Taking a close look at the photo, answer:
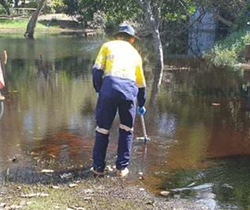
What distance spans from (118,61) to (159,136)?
274 centimetres

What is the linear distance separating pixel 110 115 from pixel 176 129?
3.26m

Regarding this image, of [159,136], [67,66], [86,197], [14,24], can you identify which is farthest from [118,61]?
[14,24]

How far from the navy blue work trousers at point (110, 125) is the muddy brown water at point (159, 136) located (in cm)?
28

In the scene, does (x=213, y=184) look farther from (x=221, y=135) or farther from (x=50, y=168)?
(x=221, y=135)

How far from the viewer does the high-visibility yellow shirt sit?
679cm

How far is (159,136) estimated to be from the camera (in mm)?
9250

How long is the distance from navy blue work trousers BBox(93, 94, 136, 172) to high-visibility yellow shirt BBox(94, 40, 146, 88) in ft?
1.05

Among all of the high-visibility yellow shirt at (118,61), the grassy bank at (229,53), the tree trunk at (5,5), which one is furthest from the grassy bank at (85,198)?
the tree trunk at (5,5)

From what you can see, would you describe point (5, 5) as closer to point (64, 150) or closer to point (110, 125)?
point (64, 150)

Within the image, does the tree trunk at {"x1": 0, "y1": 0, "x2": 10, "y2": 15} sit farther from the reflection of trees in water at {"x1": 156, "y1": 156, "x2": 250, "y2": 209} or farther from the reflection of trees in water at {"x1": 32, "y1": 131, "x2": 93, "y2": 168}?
the reflection of trees in water at {"x1": 156, "y1": 156, "x2": 250, "y2": 209}

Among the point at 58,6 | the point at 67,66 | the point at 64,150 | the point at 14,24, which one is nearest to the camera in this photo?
the point at 64,150

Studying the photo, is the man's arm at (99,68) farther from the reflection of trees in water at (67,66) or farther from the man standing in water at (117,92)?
the reflection of trees in water at (67,66)

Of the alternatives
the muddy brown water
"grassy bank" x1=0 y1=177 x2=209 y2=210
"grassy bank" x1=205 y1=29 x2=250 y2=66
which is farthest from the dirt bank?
"grassy bank" x1=205 y1=29 x2=250 y2=66

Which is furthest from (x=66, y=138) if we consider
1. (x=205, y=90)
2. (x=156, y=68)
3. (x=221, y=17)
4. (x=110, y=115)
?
(x=221, y=17)
